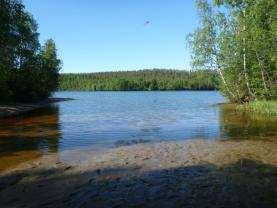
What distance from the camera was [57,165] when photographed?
1942 cm

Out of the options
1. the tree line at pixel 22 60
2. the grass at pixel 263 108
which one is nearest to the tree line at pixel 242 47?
the grass at pixel 263 108

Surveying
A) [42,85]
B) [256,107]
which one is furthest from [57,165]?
[42,85]

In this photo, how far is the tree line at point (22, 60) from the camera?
50031 mm

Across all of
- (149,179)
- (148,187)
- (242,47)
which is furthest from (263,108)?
(148,187)

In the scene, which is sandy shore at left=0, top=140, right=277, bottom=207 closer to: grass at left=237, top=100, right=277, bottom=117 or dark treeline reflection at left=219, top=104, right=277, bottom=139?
dark treeline reflection at left=219, top=104, right=277, bottom=139

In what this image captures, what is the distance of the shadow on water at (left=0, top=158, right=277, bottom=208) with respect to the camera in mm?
13052

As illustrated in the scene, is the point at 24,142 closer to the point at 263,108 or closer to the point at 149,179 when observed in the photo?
the point at 149,179

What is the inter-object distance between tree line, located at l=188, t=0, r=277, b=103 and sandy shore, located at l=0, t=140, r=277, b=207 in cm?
2735

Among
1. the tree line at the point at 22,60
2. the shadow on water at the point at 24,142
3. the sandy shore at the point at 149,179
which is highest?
the tree line at the point at 22,60

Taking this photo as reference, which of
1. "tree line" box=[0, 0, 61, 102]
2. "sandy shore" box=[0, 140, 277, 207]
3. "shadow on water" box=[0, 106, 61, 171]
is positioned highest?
"tree line" box=[0, 0, 61, 102]

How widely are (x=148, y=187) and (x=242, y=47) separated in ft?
148

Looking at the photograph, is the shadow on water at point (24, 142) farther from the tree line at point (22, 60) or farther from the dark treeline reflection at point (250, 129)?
the tree line at point (22, 60)

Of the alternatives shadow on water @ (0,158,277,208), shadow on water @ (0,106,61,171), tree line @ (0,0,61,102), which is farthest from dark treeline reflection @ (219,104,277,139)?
tree line @ (0,0,61,102)

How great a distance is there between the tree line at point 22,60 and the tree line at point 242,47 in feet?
81.0
